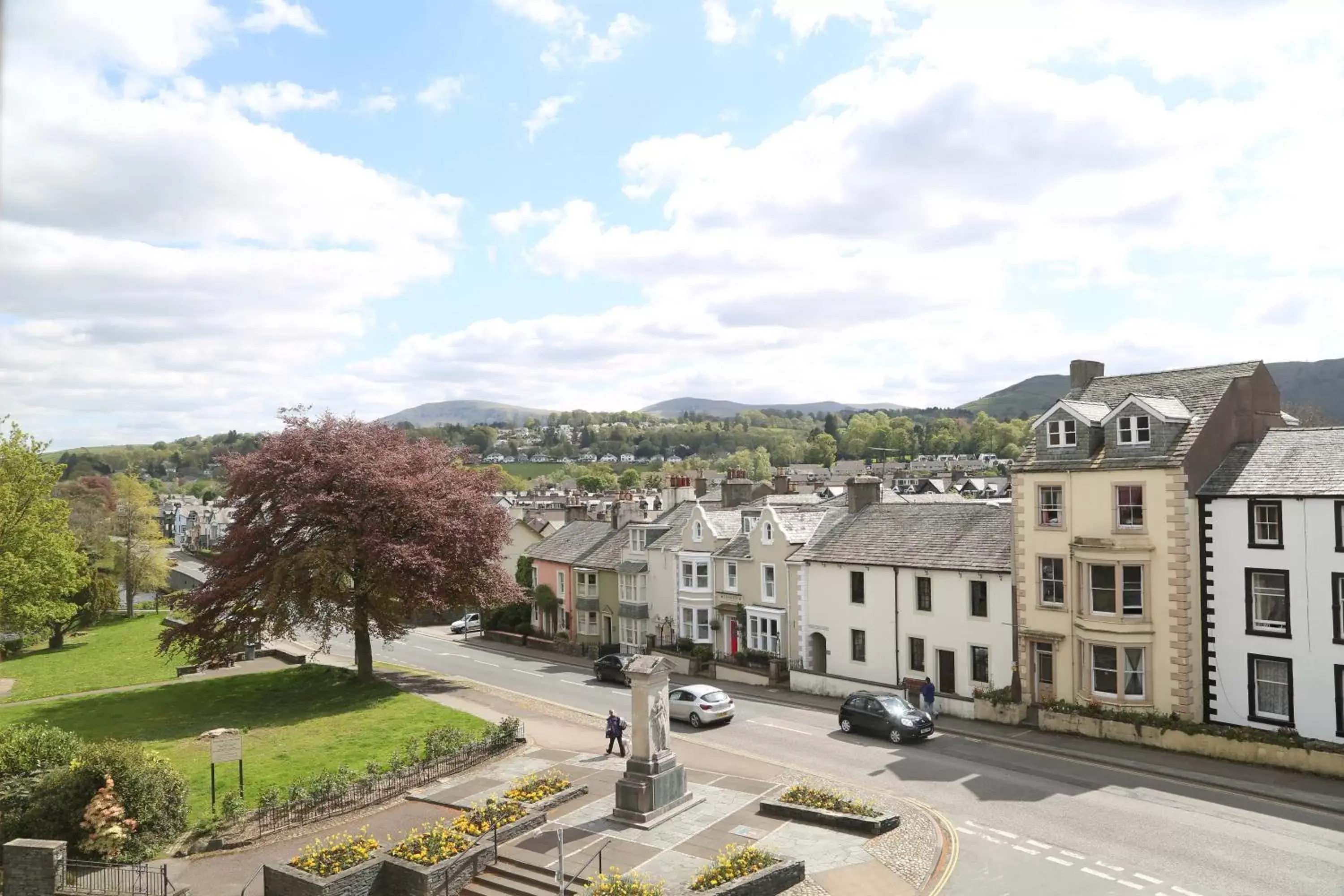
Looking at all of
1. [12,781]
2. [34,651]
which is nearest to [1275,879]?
[12,781]

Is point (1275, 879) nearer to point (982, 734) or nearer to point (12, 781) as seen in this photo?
point (982, 734)

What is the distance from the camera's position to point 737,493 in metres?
54.6

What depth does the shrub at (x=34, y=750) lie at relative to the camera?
81.4 ft

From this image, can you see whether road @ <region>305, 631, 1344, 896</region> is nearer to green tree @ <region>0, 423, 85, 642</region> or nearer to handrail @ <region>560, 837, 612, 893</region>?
handrail @ <region>560, 837, 612, 893</region>

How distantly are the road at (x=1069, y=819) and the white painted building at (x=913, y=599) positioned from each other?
5172mm

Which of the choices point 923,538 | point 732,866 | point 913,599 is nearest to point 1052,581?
point 913,599

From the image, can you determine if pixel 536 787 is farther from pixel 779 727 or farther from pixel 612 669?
pixel 612 669

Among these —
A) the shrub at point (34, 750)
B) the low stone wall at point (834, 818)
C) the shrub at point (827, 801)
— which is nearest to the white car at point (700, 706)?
the shrub at point (827, 801)

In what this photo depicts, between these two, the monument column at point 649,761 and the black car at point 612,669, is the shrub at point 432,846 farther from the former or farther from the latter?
the black car at point 612,669

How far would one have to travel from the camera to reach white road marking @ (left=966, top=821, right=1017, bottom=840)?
2144cm

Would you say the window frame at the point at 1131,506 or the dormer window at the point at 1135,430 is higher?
the dormer window at the point at 1135,430

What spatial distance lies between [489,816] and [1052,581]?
882 inches

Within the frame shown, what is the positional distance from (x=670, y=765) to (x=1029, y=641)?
16.8 m

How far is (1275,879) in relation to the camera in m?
18.5
